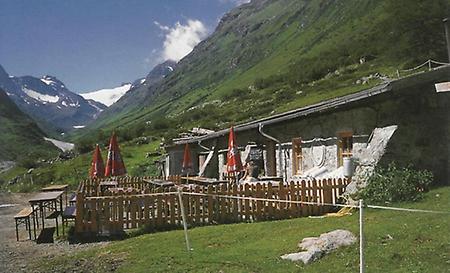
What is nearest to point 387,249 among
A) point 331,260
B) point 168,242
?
point 331,260

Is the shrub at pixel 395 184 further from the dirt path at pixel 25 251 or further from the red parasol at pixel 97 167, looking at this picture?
the red parasol at pixel 97 167

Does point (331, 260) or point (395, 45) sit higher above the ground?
point (395, 45)

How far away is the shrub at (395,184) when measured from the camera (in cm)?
1394

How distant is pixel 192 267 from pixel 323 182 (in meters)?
7.35

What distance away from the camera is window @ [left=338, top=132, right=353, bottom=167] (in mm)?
18516

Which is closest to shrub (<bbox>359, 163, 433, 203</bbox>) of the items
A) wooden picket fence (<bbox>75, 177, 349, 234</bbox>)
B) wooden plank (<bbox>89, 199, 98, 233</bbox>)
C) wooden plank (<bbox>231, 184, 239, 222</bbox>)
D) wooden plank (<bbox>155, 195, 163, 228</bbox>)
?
wooden picket fence (<bbox>75, 177, 349, 234</bbox>)

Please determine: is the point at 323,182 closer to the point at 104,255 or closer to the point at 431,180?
the point at 431,180

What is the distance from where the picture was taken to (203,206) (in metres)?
15.9

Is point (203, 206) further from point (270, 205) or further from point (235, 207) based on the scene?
point (270, 205)

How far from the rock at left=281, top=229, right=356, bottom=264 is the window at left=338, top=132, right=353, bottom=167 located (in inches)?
339

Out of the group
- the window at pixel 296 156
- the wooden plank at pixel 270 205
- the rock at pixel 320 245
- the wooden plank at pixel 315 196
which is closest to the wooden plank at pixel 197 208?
the wooden plank at pixel 270 205

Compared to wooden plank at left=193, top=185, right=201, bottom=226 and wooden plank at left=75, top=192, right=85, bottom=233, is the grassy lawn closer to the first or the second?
wooden plank at left=193, top=185, right=201, bottom=226

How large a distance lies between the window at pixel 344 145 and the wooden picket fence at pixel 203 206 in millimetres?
2701

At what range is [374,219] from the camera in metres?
12.0
